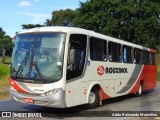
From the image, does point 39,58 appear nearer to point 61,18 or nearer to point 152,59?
point 152,59

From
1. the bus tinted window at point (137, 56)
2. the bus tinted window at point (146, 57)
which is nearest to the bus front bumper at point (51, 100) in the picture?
the bus tinted window at point (137, 56)

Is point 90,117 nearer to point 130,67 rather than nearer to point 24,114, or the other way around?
point 24,114

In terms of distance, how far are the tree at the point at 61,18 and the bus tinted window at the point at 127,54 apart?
61.3m

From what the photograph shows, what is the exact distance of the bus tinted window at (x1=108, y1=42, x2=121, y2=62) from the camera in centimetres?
1482

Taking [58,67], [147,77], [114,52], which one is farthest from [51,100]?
[147,77]

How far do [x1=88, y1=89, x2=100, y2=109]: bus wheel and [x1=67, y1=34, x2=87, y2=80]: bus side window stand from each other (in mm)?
1442

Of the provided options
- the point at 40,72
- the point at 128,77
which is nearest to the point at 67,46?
the point at 40,72

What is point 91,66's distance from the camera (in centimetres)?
1301

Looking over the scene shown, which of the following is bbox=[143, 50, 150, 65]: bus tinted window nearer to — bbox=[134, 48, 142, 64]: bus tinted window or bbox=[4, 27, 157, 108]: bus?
bbox=[134, 48, 142, 64]: bus tinted window

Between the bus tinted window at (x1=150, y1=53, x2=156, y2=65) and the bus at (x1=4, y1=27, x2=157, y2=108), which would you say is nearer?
the bus at (x1=4, y1=27, x2=157, y2=108)

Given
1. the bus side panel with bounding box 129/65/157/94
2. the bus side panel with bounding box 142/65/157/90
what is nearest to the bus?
the bus side panel with bounding box 129/65/157/94

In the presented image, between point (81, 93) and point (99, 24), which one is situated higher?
point (99, 24)

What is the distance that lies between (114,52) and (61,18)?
211 ft

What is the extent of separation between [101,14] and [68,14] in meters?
39.7
